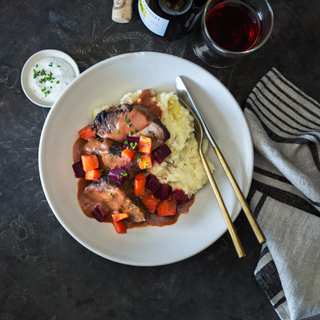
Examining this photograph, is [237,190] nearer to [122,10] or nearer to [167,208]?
[167,208]

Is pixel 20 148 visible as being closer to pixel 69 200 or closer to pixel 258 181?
pixel 69 200

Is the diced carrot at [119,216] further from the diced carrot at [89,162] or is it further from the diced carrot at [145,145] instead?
the diced carrot at [145,145]

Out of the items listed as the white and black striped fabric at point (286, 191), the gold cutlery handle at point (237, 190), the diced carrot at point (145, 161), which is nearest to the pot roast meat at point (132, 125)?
the diced carrot at point (145, 161)

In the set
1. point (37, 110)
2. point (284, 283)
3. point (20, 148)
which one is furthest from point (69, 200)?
point (284, 283)

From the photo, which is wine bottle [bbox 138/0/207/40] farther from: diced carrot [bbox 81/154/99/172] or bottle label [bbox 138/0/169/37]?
diced carrot [bbox 81/154/99/172]

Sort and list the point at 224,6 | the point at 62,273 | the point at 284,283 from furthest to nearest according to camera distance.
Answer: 1. the point at 62,273
2. the point at 284,283
3. the point at 224,6
